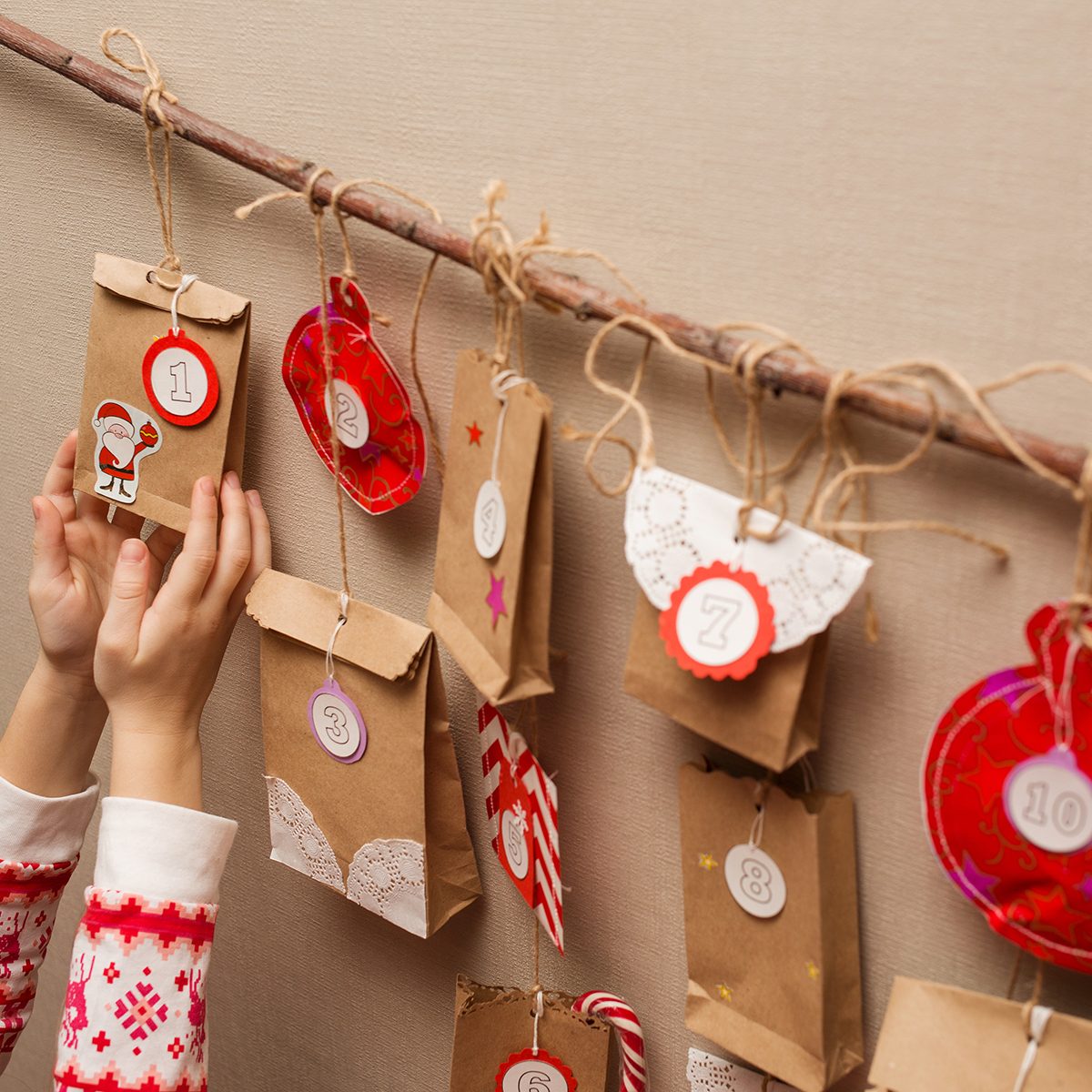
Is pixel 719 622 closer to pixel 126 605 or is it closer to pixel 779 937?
pixel 779 937

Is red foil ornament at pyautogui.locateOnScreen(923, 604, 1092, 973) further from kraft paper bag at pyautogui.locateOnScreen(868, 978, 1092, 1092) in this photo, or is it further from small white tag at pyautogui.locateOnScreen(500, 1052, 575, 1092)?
small white tag at pyautogui.locateOnScreen(500, 1052, 575, 1092)

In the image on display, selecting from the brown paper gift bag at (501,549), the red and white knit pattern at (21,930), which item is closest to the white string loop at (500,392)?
the brown paper gift bag at (501,549)

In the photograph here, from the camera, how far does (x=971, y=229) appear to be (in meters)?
0.48

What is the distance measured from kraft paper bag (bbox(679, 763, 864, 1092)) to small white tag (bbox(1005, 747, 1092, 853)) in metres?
0.10

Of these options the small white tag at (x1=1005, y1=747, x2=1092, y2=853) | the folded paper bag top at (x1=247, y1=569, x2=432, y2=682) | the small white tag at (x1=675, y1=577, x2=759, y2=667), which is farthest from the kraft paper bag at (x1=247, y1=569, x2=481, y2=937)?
the small white tag at (x1=1005, y1=747, x2=1092, y2=853)

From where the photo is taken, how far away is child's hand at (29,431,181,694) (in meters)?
0.83

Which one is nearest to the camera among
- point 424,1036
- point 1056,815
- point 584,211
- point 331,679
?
point 1056,815

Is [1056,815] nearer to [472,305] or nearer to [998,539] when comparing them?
[998,539]

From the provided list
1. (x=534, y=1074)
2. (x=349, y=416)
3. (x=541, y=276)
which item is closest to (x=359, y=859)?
(x=534, y=1074)

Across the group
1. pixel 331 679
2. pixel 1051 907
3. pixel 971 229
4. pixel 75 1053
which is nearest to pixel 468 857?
pixel 331 679

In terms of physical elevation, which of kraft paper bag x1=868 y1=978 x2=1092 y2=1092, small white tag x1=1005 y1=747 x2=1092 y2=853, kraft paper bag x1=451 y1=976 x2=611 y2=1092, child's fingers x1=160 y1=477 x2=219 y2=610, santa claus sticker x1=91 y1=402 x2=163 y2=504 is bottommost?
kraft paper bag x1=868 y1=978 x2=1092 y2=1092

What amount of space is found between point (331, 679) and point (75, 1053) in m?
0.28

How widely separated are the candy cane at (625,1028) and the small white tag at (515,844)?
9cm

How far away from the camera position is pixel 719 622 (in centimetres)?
51
